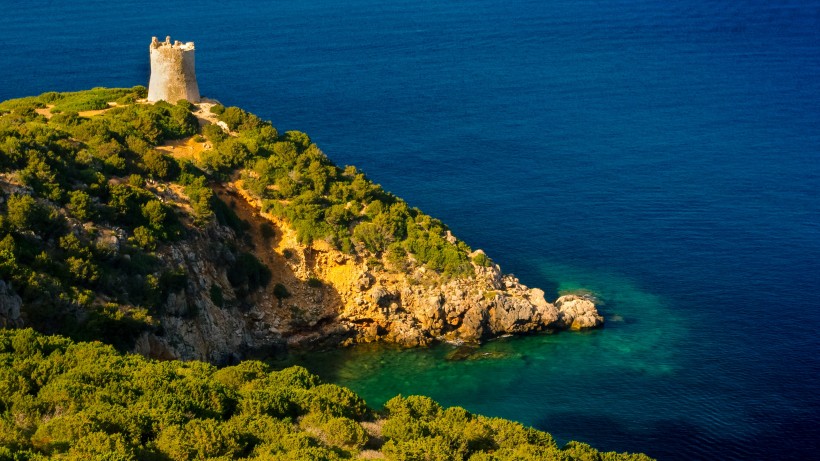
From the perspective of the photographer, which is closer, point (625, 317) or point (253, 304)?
point (253, 304)

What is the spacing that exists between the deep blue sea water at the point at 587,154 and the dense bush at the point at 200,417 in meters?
11.9

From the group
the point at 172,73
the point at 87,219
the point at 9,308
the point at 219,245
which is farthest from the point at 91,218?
the point at 172,73

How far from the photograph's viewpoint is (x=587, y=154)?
8438 centimetres

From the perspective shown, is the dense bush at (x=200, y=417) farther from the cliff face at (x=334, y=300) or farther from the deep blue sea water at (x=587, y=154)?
the cliff face at (x=334, y=300)

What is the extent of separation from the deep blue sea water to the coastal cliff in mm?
2367

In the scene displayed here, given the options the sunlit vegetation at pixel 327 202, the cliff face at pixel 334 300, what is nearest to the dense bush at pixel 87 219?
the cliff face at pixel 334 300

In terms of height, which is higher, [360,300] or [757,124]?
[757,124]

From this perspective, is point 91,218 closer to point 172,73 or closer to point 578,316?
point 172,73

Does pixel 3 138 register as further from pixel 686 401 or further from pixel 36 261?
pixel 686 401

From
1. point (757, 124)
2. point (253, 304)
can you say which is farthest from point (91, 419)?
point (757, 124)

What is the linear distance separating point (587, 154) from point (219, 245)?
39.1 m

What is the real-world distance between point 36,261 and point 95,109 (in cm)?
1949

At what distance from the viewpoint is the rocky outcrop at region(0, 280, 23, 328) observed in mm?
39247

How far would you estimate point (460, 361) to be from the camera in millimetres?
52250
